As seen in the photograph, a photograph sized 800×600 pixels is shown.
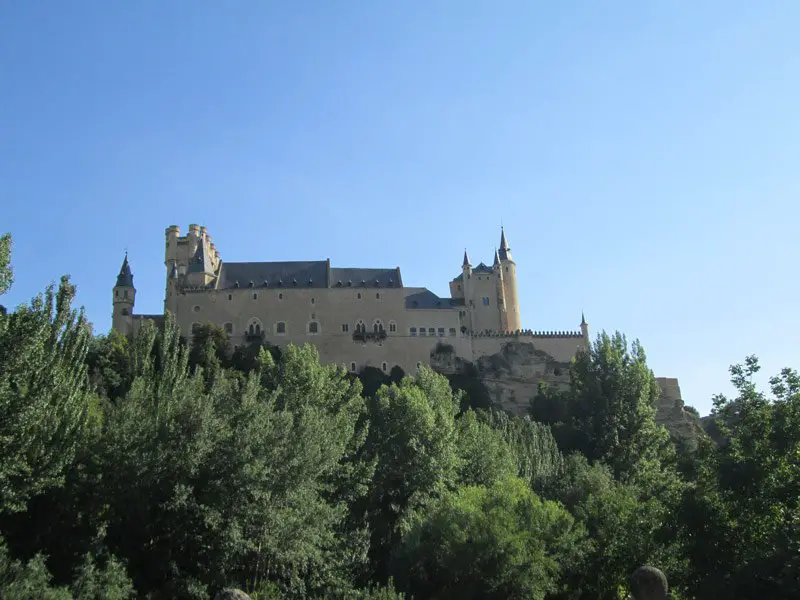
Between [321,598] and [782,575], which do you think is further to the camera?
[321,598]

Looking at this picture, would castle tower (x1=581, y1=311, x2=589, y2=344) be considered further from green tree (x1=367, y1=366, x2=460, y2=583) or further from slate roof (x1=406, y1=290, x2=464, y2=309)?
green tree (x1=367, y1=366, x2=460, y2=583)

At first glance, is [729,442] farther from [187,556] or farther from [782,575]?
[187,556]

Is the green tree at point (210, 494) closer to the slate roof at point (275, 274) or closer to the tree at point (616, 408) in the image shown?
the tree at point (616, 408)

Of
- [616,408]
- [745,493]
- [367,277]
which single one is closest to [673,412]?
[616,408]

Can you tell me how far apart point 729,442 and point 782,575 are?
574 cm

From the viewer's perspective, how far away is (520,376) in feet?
290

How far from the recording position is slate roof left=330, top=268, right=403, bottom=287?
90.3 metres

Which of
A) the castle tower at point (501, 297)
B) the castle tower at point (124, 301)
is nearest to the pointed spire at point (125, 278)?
the castle tower at point (124, 301)

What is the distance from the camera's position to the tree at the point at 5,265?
924 inches

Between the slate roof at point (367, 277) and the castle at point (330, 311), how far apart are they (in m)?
0.11

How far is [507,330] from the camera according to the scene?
92.3m

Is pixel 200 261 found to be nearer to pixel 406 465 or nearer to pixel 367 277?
pixel 367 277

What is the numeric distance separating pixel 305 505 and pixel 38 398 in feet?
33.0

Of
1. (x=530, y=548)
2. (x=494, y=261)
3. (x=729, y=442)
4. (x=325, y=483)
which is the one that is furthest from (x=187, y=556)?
(x=494, y=261)
